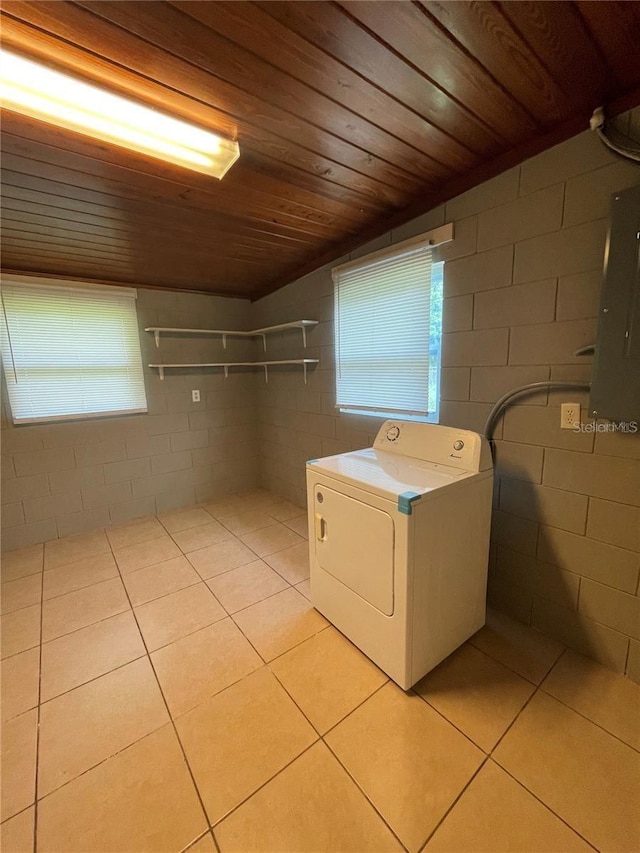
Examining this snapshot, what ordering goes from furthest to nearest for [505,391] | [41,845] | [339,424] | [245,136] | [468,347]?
[339,424], [468,347], [505,391], [245,136], [41,845]

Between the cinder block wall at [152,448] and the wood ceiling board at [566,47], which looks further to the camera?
the cinder block wall at [152,448]

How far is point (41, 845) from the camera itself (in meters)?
0.95

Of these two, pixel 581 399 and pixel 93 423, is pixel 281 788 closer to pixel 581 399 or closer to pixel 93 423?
pixel 581 399

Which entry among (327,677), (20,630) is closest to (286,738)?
(327,677)

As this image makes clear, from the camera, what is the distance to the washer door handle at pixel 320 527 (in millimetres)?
1679

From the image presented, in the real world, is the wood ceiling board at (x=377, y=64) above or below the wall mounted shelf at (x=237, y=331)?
above

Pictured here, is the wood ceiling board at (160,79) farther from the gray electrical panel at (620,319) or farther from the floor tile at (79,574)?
the floor tile at (79,574)

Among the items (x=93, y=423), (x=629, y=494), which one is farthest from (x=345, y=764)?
(x=93, y=423)

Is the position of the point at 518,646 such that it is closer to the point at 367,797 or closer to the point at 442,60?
the point at 367,797

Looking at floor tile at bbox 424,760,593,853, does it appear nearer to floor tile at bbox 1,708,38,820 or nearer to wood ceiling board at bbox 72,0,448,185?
floor tile at bbox 1,708,38,820

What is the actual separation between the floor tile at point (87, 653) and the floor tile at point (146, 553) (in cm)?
55

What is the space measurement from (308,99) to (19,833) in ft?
8.14

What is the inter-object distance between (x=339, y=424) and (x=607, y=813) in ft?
7.08

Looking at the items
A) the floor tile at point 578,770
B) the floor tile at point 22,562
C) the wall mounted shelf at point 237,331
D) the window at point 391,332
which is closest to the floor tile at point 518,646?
the floor tile at point 578,770
